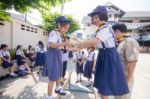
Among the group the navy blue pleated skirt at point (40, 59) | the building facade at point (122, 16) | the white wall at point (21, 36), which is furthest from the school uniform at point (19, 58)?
the building facade at point (122, 16)

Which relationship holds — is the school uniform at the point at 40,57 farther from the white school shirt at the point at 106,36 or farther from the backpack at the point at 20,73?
the white school shirt at the point at 106,36

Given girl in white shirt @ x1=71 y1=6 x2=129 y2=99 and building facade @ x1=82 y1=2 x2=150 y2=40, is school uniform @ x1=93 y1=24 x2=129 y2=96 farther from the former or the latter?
building facade @ x1=82 y1=2 x2=150 y2=40

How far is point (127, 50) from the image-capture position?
4.20m

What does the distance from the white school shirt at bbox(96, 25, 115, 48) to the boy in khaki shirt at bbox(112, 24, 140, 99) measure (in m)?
0.54

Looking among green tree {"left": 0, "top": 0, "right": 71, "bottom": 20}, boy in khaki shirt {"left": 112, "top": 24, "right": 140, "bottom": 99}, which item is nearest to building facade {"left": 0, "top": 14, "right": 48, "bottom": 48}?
green tree {"left": 0, "top": 0, "right": 71, "bottom": 20}

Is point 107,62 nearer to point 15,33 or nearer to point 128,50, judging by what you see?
point 128,50

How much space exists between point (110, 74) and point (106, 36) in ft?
2.00

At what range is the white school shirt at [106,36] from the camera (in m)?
3.61

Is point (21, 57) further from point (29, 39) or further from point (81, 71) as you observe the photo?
point (29, 39)

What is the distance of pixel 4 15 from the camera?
417 inches

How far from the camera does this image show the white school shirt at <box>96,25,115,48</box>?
3611 millimetres

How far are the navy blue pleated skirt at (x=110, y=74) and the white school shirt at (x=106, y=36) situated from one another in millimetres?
87

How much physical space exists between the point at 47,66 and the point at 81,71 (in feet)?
17.9

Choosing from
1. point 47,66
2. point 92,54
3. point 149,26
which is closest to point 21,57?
point 92,54
